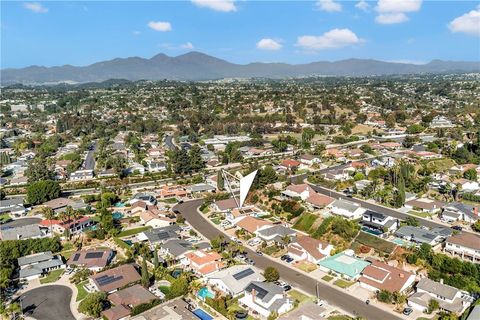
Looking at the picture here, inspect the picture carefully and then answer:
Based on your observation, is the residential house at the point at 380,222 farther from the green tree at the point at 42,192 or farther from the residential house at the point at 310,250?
the green tree at the point at 42,192

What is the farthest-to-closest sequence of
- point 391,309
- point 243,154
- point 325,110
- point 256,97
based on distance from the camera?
point 256,97, point 325,110, point 243,154, point 391,309

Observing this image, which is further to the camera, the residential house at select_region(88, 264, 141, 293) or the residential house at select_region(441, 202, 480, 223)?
the residential house at select_region(441, 202, 480, 223)

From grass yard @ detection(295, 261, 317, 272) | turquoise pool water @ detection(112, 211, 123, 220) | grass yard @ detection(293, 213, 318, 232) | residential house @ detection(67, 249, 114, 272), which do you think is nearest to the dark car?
grass yard @ detection(295, 261, 317, 272)

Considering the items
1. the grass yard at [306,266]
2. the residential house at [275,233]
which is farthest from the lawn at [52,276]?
the grass yard at [306,266]

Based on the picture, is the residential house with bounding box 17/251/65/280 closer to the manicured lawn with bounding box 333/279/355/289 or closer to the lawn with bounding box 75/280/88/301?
the lawn with bounding box 75/280/88/301

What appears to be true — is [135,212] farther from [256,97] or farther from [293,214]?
[256,97]

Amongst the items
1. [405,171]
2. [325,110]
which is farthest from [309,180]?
[325,110]
